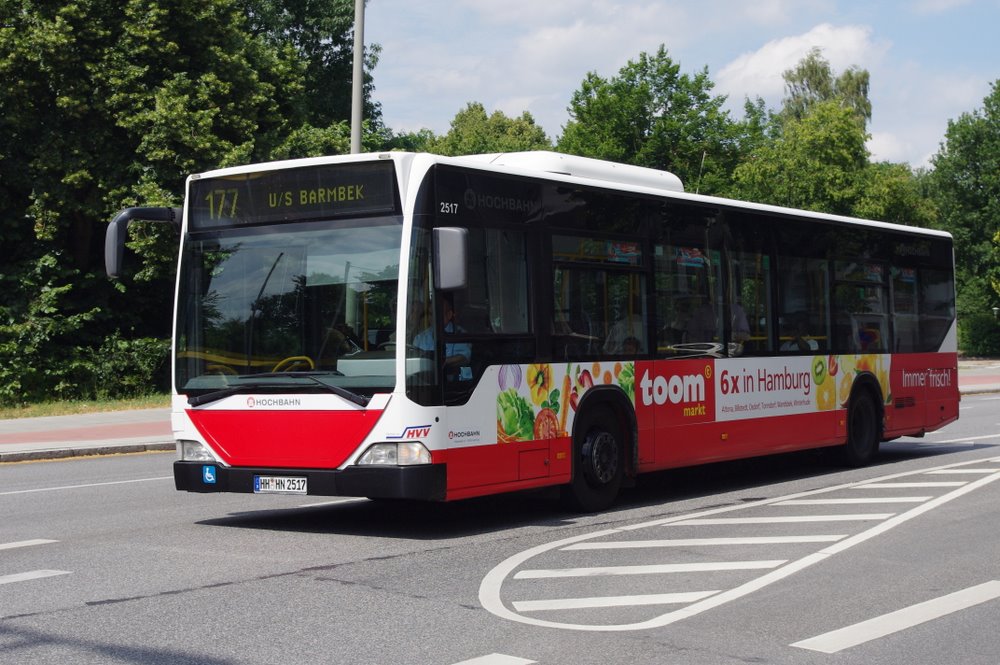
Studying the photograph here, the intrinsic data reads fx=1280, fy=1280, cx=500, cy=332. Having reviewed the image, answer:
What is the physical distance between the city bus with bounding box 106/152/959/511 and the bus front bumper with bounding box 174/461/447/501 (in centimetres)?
2

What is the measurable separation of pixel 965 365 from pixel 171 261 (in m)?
45.6

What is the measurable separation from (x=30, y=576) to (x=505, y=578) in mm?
3160

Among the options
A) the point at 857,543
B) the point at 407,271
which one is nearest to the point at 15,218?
the point at 407,271

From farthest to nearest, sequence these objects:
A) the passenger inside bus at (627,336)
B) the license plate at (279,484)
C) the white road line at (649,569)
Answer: the passenger inside bus at (627,336) < the license plate at (279,484) < the white road line at (649,569)

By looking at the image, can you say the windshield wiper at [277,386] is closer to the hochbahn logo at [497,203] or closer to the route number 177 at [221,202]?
the route number 177 at [221,202]

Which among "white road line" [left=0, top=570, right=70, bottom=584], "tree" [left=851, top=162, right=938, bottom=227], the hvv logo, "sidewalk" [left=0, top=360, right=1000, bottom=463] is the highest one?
"tree" [left=851, top=162, right=938, bottom=227]

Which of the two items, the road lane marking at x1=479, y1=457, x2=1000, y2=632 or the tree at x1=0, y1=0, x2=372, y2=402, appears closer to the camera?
the road lane marking at x1=479, y1=457, x2=1000, y2=632

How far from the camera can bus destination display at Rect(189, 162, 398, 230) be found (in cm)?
1028

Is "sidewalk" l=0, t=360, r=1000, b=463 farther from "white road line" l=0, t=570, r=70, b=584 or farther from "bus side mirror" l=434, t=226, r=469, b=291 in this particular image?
"bus side mirror" l=434, t=226, r=469, b=291

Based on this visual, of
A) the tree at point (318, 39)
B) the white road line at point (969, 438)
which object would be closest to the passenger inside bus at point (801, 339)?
the white road line at point (969, 438)

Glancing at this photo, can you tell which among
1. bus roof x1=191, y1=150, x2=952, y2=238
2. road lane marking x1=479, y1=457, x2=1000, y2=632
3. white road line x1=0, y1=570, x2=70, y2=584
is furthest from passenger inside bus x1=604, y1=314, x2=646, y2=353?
white road line x1=0, y1=570, x2=70, y2=584

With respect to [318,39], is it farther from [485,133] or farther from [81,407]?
[485,133]

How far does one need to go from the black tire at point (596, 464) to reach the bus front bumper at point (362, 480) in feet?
6.76

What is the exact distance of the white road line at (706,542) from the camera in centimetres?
985
